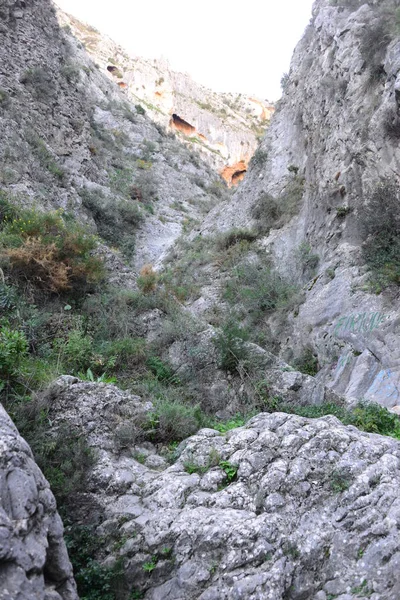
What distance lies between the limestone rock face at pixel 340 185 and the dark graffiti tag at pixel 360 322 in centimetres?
3

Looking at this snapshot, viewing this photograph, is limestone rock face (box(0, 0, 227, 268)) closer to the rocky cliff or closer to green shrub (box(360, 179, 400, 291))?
the rocky cliff

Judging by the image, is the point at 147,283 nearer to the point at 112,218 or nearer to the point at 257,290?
the point at 257,290

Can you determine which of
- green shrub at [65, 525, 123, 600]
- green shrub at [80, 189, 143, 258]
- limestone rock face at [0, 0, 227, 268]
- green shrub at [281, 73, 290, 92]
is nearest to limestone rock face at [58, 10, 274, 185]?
limestone rock face at [0, 0, 227, 268]

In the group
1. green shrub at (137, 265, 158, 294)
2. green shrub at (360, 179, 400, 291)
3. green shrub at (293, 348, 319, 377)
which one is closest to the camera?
green shrub at (137, 265, 158, 294)

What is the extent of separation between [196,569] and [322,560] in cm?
104

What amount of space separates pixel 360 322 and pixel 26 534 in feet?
27.2

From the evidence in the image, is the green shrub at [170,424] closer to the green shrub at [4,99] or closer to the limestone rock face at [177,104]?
the green shrub at [4,99]

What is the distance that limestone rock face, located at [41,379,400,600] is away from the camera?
3568 millimetres

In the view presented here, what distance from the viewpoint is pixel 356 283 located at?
1080cm

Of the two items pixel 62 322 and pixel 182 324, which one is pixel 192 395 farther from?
pixel 62 322

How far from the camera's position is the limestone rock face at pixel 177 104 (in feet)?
155

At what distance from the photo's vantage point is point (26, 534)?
3.01 meters

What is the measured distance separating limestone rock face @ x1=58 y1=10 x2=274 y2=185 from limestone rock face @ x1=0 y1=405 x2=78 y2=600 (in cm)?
4508

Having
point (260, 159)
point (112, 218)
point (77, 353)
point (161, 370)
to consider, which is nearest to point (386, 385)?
point (161, 370)
